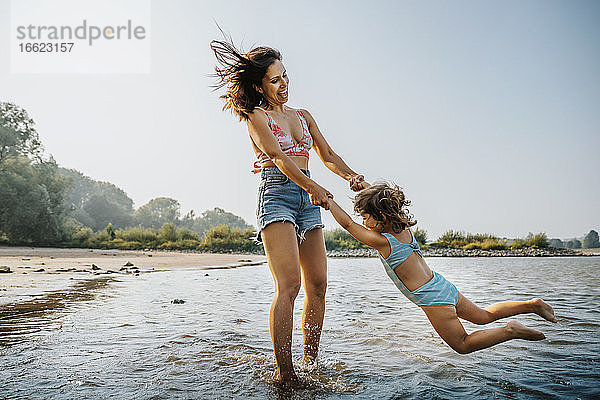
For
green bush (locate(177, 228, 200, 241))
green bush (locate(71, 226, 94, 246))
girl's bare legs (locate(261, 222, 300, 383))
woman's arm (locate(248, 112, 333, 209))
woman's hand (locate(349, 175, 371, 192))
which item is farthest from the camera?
green bush (locate(177, 228, 200, 241))

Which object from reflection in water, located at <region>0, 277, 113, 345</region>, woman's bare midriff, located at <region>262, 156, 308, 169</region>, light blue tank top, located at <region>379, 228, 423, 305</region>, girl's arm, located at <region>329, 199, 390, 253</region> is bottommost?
reflection in water, located at <region>0, 277, 113, 345</region>

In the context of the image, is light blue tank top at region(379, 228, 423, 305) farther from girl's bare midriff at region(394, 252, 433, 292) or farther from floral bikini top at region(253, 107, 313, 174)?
floral bikini top at region(253, 107, 313, 174)

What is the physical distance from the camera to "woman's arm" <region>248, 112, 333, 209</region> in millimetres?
2730

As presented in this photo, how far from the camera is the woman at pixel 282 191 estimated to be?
8.93 feet

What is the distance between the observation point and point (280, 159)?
275 cm

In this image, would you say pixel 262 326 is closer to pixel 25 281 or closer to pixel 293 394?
pixel 293 394

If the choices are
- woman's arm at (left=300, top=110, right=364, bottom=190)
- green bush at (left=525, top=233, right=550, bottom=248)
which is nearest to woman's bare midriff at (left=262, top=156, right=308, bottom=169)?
woman's arm at (left=300, top=110, right=364, bottom=190)

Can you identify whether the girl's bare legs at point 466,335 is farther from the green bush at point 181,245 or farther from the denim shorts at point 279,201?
the green bush at point 181,245

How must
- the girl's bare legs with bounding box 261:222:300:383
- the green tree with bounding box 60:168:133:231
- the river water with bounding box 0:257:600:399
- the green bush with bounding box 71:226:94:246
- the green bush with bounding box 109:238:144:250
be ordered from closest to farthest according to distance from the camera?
the river water with bounding box 0:257:600:399, the girl's bare legs with bounding box 261:222:300:383, the green bush with bounding box 109:238:144:250, the green bush with bounding box 71:226:94:246, the green tree with bounding box 60:168:133:231

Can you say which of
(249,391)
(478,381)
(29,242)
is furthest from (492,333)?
(29,242)

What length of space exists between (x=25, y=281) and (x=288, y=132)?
5906mm

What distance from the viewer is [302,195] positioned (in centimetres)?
296

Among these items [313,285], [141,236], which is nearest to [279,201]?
[313,285]

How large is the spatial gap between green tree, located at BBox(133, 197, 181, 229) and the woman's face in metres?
42.1
